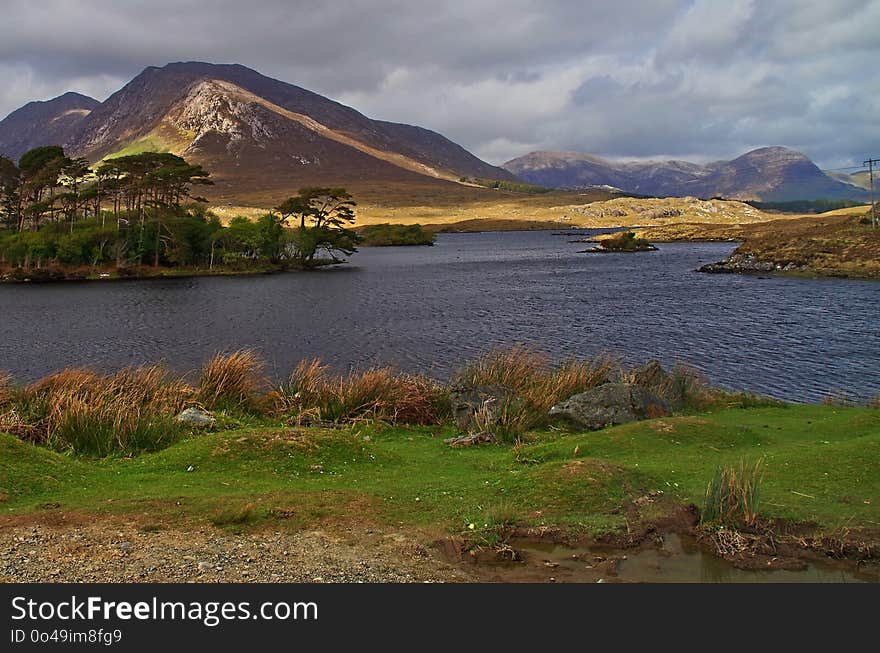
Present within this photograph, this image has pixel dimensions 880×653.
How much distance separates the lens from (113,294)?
64250 millimetres

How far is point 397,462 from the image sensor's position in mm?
13344

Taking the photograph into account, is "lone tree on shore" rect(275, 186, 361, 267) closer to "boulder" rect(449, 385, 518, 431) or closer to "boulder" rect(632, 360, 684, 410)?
"boulder" rect(632, 360, 684, 410)

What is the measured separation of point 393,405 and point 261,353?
18.3 meters

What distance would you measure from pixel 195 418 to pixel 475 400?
6.58 m

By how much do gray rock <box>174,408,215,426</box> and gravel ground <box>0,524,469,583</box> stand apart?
653cm

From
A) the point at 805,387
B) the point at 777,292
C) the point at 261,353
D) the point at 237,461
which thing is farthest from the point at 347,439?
the point at 777,292

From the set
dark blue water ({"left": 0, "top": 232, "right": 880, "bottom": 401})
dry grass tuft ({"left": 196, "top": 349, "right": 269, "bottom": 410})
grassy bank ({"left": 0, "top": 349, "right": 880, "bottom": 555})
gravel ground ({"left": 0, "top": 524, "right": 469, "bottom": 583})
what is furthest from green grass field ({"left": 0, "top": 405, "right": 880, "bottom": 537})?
dark blue water ({"left": 0, "top": 232, "right": 880, "bottom": 401})

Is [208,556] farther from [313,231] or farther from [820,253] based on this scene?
[313,231]

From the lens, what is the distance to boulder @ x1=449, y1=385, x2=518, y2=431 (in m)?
16.9

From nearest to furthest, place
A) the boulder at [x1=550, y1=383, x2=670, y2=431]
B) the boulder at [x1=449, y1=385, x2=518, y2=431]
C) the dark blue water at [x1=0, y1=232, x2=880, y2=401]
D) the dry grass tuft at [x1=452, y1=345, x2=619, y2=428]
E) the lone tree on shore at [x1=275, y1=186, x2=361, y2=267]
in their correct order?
the boulder at [x1=550, y1=383, x2=670, y2=431] → the boulder at [x1=449, y1=385, x2=518, y2=431] → the dry grass tuft at [x1=452, y1=345, x2=619, y2=428] → the dark blue water at [x1=0, y1=232, x2=880, y2=401] → the lone tree on shore at [x1=275, y1=186, x2=361, y2=267]

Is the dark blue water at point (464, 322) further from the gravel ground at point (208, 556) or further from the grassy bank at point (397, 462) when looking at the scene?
the gravel ground at point (208, 556)

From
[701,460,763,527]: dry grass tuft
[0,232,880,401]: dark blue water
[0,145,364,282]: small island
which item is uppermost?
[0,145,364,282]: small island

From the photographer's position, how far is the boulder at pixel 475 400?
16938mm

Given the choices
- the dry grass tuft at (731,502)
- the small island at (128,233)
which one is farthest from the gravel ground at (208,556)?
the small island at (128,233)
